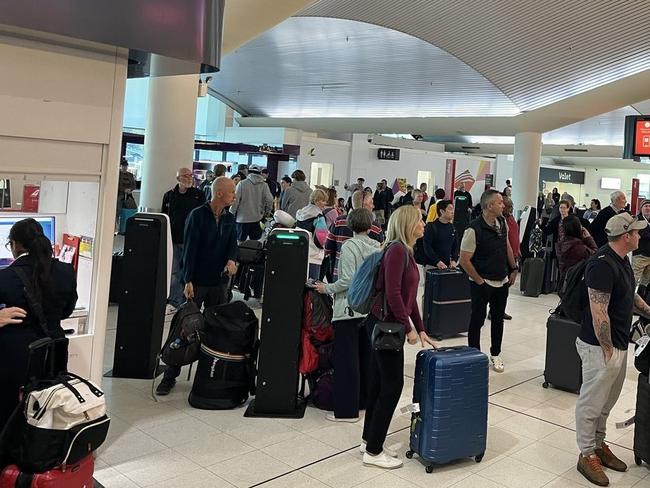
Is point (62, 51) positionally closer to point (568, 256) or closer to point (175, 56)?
point (175, 56)

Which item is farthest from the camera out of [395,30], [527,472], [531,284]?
[395,30]

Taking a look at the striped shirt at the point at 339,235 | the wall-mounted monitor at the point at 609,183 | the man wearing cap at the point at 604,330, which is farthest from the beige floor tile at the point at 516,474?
the wall-mounted monitor at the point at 609,183

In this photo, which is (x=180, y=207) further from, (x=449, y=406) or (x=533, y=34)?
(x=533, y=34)

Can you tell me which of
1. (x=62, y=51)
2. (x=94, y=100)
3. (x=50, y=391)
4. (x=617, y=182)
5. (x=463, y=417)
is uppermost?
(x=617, y=182)

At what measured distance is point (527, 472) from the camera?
12.8ft

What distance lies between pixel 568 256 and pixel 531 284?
129 inches

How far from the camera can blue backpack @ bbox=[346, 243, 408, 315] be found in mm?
3752

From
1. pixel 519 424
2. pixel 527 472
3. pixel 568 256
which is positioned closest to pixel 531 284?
pixel 568 256

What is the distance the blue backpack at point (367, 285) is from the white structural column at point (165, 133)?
486cm

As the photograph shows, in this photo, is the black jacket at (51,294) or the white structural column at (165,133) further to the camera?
the white structural column at (165,133)

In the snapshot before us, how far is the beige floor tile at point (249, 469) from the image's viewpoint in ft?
11.6

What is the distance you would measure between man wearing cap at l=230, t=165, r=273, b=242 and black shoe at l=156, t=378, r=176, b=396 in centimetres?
458

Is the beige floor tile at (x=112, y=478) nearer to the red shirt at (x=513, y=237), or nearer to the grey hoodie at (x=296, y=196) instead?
the red shirt at (x=513, y=237)

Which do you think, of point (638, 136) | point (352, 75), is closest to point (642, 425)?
point (638, 136)
